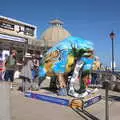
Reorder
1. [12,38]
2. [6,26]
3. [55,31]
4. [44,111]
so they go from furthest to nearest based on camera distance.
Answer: [55,31]
[6,26]
[12,38]
[44,111]

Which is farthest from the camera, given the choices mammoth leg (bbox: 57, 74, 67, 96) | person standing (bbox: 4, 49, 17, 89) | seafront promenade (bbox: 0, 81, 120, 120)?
person standing (bbox: 4, 49, 17, 89)

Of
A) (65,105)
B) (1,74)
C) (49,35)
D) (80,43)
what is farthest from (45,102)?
(49,35)

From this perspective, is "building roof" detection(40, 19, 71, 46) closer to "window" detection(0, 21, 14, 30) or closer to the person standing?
"window" detection(0, 21, 14, 30)

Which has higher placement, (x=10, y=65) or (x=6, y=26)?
(x=6, y=26)

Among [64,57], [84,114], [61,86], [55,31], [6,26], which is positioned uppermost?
[55,31]

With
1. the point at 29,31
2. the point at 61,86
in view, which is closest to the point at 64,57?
the point at 61,86

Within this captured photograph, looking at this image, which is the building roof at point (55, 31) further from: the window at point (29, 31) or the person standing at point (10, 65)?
the person standing at point (10, 65)

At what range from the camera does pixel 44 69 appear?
977 centimetres

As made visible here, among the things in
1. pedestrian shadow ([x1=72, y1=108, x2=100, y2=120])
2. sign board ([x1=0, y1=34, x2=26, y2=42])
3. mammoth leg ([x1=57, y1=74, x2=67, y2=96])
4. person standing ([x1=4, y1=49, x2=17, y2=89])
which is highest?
sign board ([x1=0, y1=34, x2=26, y2=42])

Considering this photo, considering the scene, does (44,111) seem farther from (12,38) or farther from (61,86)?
(12,38)

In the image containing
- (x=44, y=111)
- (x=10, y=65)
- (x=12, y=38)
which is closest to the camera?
(x=44, y=111)

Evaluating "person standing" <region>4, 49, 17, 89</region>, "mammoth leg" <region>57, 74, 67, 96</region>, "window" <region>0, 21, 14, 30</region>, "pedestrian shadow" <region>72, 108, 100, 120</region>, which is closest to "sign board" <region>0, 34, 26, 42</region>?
"person standing" <region>4, 49, 17, 89</region>

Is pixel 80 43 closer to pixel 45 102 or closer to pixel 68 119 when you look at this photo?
pixel 45 102

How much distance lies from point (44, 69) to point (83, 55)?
1464mm
